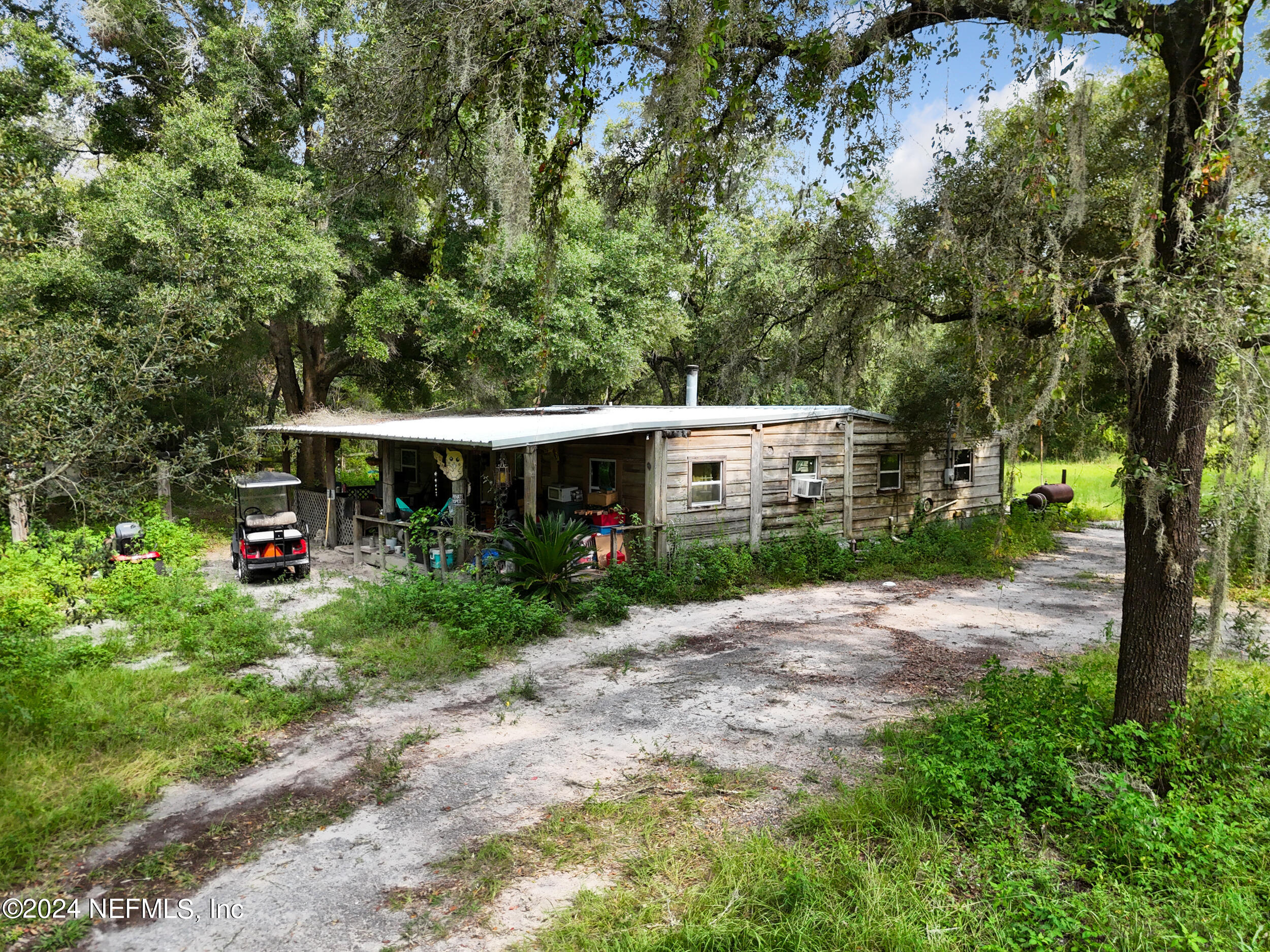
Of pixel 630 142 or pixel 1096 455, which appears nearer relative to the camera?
pixel 630 142

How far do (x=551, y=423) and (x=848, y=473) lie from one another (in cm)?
672

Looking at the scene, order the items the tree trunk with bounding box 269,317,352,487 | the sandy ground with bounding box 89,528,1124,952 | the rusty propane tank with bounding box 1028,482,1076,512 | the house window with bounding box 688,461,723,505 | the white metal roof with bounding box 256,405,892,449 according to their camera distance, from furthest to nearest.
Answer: the tree trunk with bounding box 269,317,352,487 < the rusty propane tank with bounding box 1028,482,1076,512 < the house window with bounding box 688,461,723,505 < the white metal roof with bounding box 256,405,892,449 < the sandy ground with bounding box 89,528,1124,952

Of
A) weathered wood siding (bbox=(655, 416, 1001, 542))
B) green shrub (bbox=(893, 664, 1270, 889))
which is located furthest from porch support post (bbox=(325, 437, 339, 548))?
green shrub (bbox=(893, 664, 1270, 889))

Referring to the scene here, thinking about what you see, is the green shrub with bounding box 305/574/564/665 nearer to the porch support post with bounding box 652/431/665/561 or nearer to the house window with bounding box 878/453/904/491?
the porch support post with bounding box 652/431/665/561

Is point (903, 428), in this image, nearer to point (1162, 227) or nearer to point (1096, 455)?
point (1162, 227)

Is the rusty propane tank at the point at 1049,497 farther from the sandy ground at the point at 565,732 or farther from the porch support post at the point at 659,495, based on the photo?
the porch support post at the point at 659,495

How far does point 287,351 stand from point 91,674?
14.0 metres

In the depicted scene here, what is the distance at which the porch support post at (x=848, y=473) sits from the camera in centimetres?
1434

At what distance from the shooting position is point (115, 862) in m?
4.08

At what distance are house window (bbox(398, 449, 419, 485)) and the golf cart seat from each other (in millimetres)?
4872

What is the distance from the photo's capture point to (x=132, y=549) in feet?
34.7

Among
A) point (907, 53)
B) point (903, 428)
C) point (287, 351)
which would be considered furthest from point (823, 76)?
point (287, 351)

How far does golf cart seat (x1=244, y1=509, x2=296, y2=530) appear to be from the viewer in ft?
36.0

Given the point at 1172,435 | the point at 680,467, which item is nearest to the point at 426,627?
the point at 680,467
